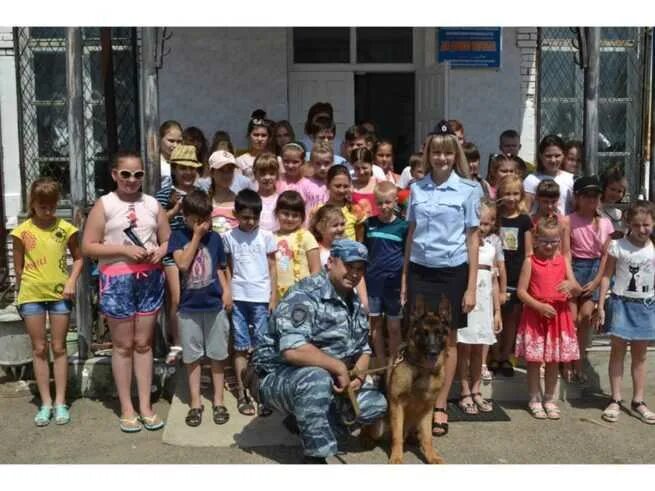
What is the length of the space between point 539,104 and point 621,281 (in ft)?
14.7

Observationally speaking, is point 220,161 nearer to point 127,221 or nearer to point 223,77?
point 127,221

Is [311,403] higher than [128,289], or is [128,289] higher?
[128,289]

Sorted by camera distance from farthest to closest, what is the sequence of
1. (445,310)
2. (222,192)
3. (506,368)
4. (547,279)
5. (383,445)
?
(506,368)
(222,192)
(547,279)
(383,445)
(445,310)

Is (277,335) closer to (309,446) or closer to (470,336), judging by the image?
(309,446)

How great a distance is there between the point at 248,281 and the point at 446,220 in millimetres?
1337

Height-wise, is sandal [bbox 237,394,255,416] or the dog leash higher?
the dog leash

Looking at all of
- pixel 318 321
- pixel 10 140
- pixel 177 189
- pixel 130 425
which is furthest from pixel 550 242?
pixel 10 140

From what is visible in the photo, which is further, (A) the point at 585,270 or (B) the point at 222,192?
(A) the point at 585,270

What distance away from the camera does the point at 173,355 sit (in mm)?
5805

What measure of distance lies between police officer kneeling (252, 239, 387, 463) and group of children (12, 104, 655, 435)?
0.40 m

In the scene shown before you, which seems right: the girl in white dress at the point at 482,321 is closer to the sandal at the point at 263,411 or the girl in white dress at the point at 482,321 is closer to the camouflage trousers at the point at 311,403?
the camouflage trousers at the point at 311,403

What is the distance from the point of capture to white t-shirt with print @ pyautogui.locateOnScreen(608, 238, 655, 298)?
5.29 metres

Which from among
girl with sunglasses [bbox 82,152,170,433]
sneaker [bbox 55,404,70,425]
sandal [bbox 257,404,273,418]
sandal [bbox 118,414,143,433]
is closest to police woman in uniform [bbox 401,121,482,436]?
sandal [bbox 257,404,273,418]

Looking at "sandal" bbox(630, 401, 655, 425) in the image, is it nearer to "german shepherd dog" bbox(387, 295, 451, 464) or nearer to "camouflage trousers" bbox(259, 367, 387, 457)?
"german shepherd dog" bbox(387, 295, 451, 464)
